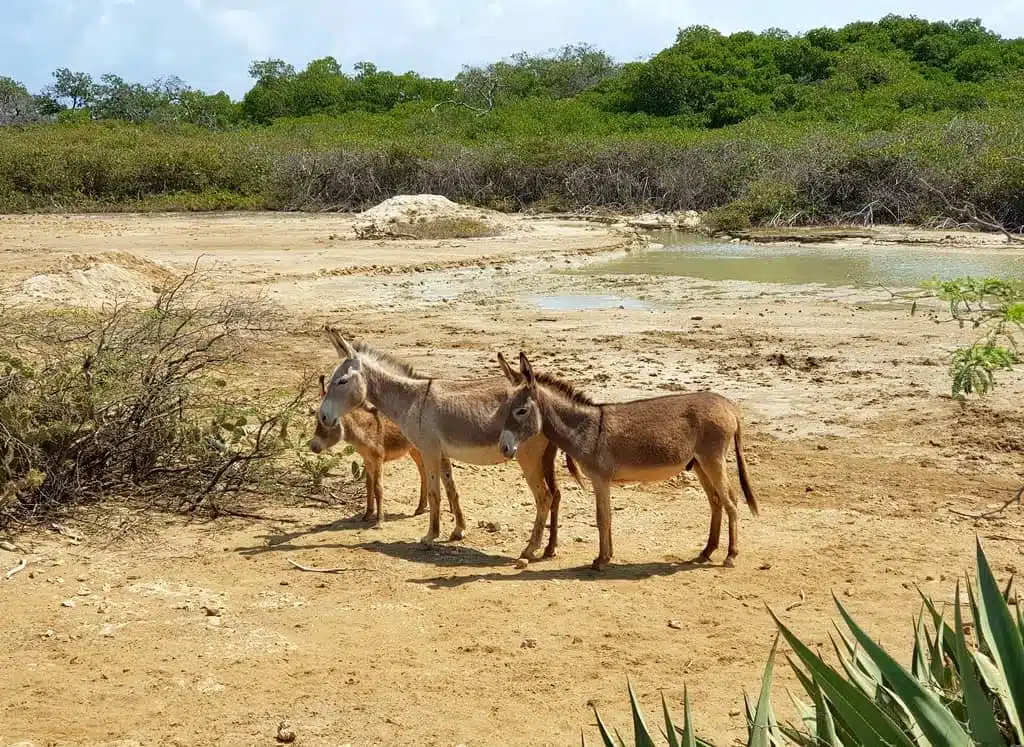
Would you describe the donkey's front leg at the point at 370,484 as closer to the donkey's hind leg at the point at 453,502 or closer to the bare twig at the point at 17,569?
the donkey's hind leg at the point at 453,502

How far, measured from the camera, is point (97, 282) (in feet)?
62.8

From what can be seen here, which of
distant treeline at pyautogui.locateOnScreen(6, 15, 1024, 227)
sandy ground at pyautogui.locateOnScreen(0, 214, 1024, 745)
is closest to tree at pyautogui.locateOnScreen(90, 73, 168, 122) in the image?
distant treeline at pyautogui.locateOnScreen(6, 15, 1024, 227)

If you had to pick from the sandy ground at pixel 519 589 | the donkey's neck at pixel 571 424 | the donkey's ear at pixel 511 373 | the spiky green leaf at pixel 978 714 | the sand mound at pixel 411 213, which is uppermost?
the sand mound at pixel 411 213

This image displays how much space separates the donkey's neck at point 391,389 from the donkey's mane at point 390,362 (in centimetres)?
3

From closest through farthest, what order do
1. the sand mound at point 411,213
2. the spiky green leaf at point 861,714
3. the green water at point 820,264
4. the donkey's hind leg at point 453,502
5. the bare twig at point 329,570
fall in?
1. the spiky green leaf at point 861,714
2. the bare twig at point 329,570
3. the donkey's hind leg at point 453,502
4. the green water at point 820,264
5. the sand mound at point 411,213

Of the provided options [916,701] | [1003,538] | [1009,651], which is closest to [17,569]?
[916,701]

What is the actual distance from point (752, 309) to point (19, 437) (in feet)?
43.0

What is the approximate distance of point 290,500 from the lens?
910 centimetres

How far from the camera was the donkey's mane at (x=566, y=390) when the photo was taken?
7914 mm

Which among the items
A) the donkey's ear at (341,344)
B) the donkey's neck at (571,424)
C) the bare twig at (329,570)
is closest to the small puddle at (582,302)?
the donkey's ear at (341,344)

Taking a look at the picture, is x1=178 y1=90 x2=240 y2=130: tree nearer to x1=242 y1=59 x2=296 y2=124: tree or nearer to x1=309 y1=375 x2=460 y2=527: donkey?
x1=242 y1=59 x2=296 y2=124: tree

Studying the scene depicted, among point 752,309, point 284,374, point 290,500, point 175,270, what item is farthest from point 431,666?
point 175,270

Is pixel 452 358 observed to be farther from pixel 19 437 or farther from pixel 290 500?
pixel 19 437

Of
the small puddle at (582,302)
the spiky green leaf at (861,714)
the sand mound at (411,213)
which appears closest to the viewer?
the spiky green leaf at (861,714)
